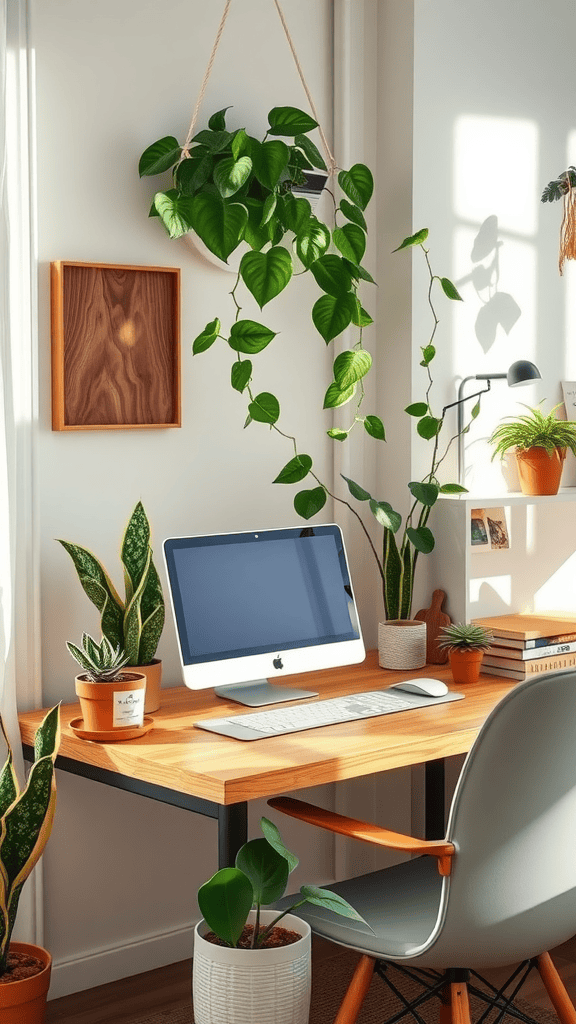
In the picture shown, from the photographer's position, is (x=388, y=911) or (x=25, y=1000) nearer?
(x=388, y=911)

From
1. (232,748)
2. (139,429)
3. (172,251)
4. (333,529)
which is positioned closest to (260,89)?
(172,251)

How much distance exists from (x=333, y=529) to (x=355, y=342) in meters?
0.63

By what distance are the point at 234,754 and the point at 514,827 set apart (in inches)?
→ 20.7

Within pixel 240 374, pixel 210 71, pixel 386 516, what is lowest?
pixel 386 516

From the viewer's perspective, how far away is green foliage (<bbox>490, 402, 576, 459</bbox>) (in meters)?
3.20

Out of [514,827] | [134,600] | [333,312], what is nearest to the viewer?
[514,827]

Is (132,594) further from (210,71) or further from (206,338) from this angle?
(210,71)

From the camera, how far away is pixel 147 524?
257cm

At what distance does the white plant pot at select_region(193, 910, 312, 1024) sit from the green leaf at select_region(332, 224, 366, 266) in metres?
1.54

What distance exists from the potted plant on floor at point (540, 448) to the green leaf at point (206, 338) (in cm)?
90

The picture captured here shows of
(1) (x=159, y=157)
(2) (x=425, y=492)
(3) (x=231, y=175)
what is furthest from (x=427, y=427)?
(1) (x=159, y=157)

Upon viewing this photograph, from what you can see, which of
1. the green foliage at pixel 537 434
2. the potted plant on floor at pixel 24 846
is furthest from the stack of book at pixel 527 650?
the potted plant on floor at pixel 24 846

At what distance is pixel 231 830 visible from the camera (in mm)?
2070

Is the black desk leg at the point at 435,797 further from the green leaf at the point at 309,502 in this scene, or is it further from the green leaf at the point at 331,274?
the green leaf at the point at 331,274
